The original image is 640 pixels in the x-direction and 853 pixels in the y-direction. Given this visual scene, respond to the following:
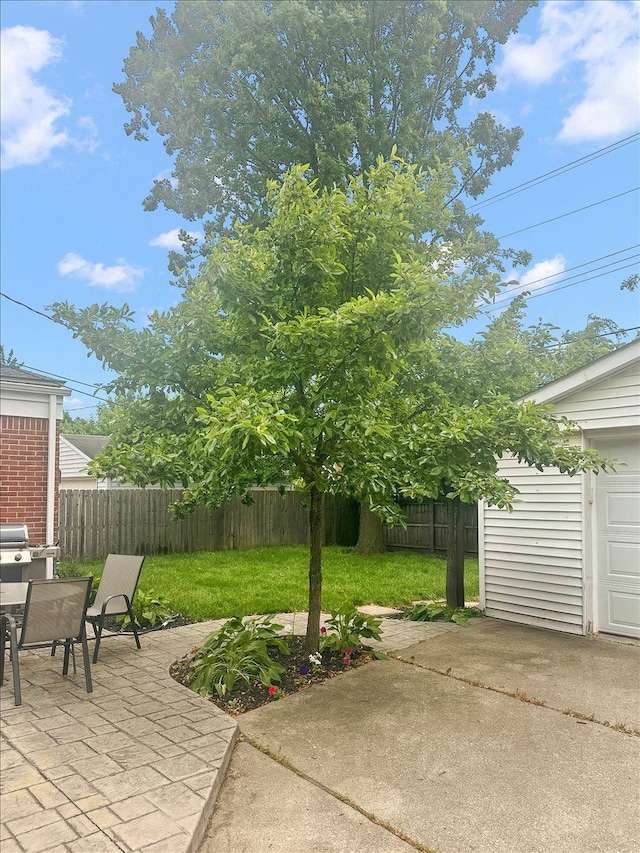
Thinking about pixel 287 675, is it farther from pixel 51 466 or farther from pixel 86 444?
pixel 86 444

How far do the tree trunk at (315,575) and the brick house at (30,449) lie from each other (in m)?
4.39

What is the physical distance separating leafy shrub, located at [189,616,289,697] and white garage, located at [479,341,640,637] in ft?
9.48

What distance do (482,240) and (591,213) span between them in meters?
9.71

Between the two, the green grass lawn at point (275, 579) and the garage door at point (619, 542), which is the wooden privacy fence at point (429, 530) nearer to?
the green grass lawn at point (275, 579)

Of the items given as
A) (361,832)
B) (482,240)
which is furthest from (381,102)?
(361,832)

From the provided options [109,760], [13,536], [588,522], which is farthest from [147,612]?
[588,522]

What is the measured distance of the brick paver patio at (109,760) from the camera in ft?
9.09

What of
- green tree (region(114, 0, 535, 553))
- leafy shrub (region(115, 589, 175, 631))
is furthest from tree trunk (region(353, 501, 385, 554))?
leafy shrub (region(115, 589, 175, 631))

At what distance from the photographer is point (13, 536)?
6.91 metres

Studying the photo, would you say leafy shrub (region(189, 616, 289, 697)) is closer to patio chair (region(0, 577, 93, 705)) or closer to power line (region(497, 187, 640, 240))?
patio chair (region(0, 577, 93, 705))

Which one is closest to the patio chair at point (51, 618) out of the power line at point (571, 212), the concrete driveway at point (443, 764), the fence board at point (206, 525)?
the concrete driveway at point (443, 764)

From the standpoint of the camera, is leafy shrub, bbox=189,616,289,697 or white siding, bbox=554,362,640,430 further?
white siding, bbox=554,362,640,430

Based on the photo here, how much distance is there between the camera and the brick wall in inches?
320

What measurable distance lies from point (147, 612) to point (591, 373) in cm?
538
